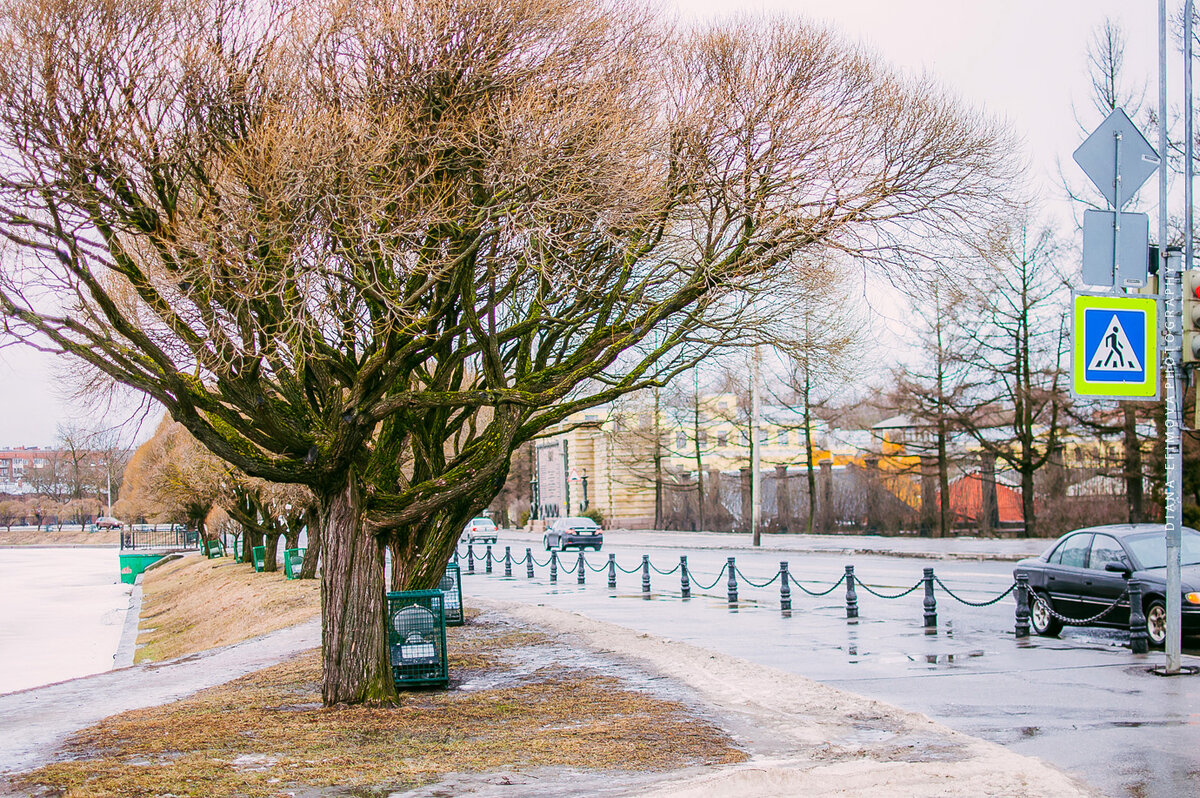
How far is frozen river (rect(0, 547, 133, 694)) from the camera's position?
29.4 meters

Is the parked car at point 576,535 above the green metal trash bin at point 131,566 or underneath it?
above

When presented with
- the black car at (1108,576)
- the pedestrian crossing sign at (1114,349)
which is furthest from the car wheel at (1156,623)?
the pedestrian crossing sign at (1114,349)

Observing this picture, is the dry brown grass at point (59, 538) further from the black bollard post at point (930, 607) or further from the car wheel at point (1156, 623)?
the car wheel at point (1156, 623)

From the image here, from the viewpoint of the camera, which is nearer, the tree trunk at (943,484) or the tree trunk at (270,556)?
the tree trunk at (943,484)

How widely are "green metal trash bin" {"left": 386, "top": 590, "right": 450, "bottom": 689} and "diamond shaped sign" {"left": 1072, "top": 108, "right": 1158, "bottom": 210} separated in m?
8.97

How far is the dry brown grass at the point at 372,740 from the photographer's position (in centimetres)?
820

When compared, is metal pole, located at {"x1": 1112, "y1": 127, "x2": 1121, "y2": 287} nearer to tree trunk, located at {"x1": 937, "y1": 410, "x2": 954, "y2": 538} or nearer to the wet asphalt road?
the wet asphalt road

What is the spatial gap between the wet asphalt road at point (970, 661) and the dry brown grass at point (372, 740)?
2667mm

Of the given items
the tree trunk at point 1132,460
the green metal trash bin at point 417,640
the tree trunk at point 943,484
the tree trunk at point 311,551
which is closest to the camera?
the green metal trash bin at point 417,640

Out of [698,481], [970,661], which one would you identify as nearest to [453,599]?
[970,661]

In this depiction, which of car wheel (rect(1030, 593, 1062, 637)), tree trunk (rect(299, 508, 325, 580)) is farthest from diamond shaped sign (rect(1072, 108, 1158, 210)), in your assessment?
tree trunk (rect(299, 508, 325, 580))

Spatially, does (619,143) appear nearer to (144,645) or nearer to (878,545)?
(144,645)

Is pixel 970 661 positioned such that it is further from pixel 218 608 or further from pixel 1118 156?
pixel 218 608

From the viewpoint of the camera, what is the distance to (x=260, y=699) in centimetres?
1248
